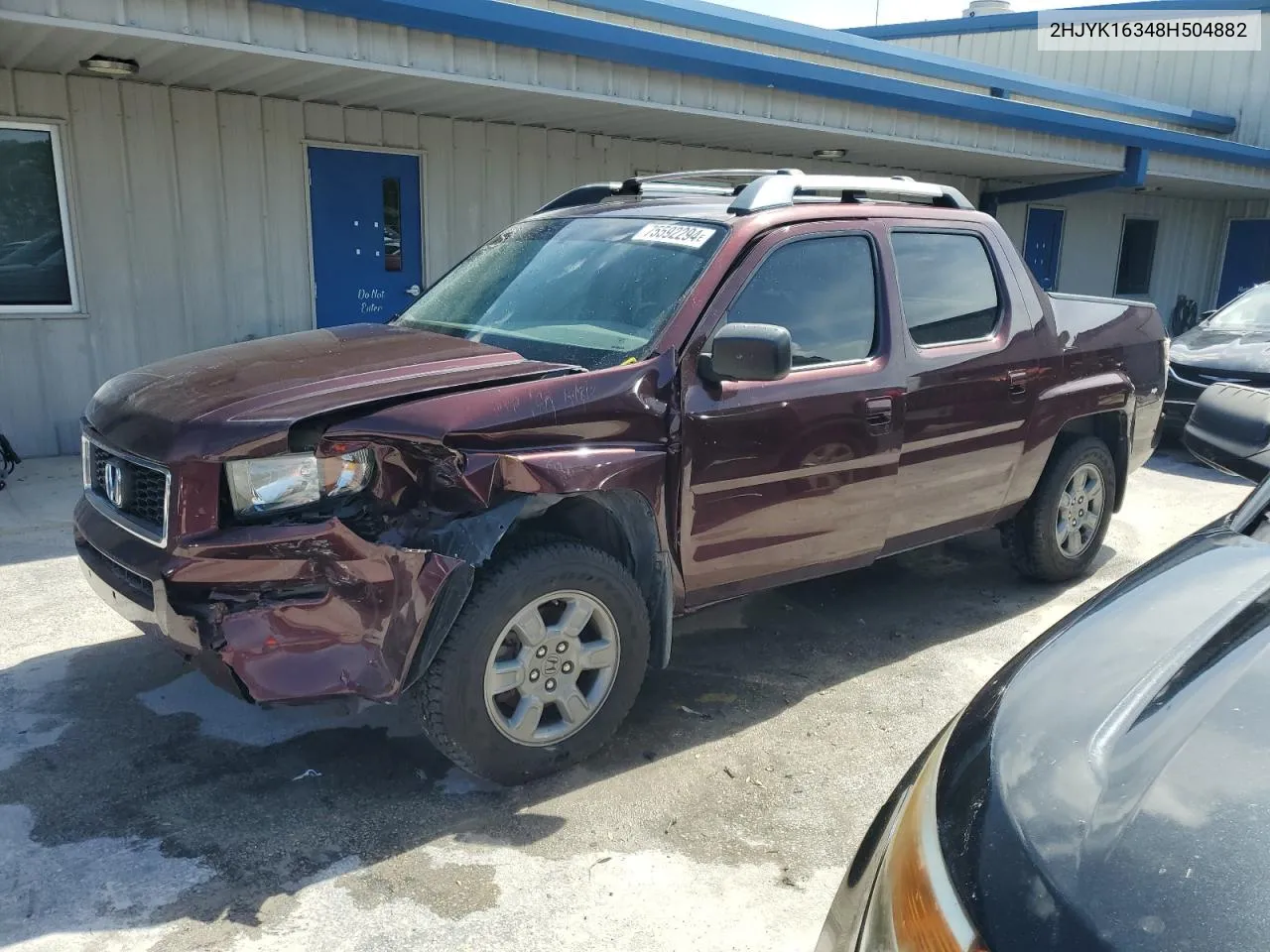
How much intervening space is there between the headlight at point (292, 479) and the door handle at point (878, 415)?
6.63ft

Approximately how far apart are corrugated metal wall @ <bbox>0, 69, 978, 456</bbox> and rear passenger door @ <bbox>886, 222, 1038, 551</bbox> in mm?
5894

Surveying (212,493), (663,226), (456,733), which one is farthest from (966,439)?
(212,493)

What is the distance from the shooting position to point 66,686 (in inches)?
153

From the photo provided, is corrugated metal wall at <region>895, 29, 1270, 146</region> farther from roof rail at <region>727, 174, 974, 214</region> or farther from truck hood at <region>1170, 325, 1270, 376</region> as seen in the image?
roof rail at <region>727, 174, 974, 214</region>

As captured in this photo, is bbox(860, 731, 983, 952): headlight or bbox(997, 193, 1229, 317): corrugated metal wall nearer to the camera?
bbox(860, 731, 983, 952): headlight

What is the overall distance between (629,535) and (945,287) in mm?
2066

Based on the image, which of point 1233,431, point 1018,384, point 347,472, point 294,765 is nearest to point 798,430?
point 1233,431

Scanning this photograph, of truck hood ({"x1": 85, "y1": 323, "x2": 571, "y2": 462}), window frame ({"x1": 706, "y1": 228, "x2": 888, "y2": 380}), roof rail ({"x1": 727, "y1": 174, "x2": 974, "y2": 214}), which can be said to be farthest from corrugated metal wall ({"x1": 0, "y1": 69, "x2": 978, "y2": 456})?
window frame ({"x1": 706, "y1": 228, "x2": 888, "y2": 380})

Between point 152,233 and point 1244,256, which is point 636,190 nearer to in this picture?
point 152,233

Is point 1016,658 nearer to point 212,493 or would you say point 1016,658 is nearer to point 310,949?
point 310,949

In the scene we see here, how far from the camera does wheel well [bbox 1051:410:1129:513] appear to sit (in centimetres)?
518

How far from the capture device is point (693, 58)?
25.9ft

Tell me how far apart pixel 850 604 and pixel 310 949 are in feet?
10.6

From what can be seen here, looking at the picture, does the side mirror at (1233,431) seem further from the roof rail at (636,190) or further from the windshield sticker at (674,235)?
the roof rail at (636,190)
